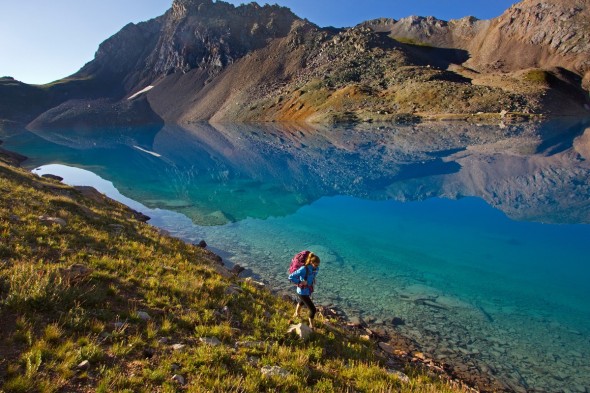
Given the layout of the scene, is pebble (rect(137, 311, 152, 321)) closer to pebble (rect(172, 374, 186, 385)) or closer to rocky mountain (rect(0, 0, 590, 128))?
pebble (rect(172, 374, 186, 385))

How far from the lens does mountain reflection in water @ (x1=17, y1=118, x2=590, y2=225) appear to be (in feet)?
113

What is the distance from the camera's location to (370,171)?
160 feet

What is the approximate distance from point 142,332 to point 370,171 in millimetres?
43266

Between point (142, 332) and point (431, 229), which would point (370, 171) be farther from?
point (142, 332)

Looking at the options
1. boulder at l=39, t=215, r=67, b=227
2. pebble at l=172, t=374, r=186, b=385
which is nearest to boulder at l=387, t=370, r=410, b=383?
pebble at l=172, t=374, r=186, b=385

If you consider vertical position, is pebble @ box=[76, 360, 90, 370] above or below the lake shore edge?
above

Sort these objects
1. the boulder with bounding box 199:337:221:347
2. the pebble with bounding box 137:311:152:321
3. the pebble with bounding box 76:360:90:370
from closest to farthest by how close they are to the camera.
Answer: the pebble with bounding box 76:360:90:370 < the boulder with bounding box 199:337:221:347 < the pebble with bounding box 137:311:152:321

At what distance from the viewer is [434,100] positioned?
361 ft

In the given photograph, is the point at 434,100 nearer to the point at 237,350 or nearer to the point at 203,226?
the point at 203,226

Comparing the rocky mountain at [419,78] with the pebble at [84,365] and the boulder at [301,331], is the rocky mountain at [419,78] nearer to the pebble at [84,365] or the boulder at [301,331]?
the boulder at [301,331]

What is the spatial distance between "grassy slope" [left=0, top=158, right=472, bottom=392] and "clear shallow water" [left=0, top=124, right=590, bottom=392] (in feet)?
18.4

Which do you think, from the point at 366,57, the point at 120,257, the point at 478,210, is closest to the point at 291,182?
the point at 478,210

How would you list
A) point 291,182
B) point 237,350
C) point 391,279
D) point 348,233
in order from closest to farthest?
1. point 237,350
2. point 391,279
3. point 348,233
4. point 291,182

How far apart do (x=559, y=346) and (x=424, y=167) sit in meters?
38.1
